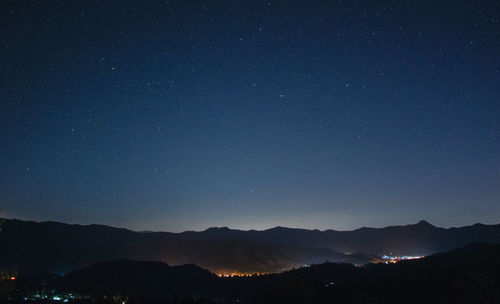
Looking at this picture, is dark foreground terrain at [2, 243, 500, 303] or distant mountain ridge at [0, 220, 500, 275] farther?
distant mountain ridge at [0, 220, 500, 275]

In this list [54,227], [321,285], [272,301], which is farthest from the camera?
[54,227]

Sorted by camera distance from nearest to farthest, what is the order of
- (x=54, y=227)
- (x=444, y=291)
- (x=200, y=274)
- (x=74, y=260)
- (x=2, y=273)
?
(x=2, y=273)
(x=444, y=291)
(x=200, y=274)
(x=74, y=260)
(x=54, y=227)

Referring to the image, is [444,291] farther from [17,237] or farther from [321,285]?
[17,237]

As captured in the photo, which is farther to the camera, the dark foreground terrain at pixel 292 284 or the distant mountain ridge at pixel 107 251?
the distant mountain ridge at pixel 107 251

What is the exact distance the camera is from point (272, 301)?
3228cm

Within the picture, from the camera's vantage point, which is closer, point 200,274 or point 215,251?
point 200,274

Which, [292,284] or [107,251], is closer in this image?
[292,284]

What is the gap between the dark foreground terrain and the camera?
1963 inches

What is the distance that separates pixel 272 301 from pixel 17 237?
146m

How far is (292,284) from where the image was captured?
32875mm

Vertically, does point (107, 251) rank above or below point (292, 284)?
below

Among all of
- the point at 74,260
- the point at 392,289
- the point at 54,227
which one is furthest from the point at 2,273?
the point at 54,227

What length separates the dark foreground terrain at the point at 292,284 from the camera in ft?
164

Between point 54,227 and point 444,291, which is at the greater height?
point 54,227
